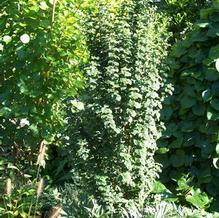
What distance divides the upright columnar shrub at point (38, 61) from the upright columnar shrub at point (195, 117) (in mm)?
752

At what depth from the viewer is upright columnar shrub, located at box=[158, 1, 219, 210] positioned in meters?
3.88

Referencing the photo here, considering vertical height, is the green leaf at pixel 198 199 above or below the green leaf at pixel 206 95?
below

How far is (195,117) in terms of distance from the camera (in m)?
4.02

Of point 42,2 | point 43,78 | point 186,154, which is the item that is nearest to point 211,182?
point 186,154

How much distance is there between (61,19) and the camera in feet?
12.4

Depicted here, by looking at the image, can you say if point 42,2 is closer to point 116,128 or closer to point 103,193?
point 116,128

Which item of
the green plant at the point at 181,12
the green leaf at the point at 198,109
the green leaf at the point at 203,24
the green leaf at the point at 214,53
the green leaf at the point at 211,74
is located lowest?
the green plant at the point at 181,12

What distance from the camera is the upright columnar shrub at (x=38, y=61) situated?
370 centimetres

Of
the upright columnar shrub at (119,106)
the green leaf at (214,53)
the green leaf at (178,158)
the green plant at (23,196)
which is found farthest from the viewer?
the green leaf at (178,158)

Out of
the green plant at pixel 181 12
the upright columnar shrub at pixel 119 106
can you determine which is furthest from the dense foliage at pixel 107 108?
the green plant at pixel 181 12

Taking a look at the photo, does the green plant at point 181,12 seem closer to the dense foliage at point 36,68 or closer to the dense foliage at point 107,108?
the dense foliage at point 107,108

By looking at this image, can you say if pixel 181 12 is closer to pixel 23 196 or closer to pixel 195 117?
pixel 195 117

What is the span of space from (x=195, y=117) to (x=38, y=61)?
1.14 metres

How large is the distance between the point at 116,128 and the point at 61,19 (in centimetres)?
90
